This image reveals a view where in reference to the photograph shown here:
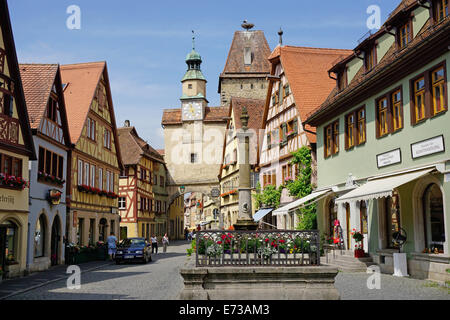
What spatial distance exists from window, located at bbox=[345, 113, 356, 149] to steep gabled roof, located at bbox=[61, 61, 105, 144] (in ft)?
46.0

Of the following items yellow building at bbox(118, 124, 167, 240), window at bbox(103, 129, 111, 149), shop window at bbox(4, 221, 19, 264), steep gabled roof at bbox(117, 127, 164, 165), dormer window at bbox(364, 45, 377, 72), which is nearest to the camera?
shop window at bbox(4, 221, 19, 264)

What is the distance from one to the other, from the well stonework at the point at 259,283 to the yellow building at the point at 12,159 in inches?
383

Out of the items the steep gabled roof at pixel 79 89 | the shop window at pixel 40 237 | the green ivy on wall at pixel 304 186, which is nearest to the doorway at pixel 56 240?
the shop window at pixel 40 237

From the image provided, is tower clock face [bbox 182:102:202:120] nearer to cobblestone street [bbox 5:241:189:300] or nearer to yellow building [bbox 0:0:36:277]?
yellow building [bbox 0:0:36:277]

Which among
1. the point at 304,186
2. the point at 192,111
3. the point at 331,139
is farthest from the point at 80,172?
the point at 192,111

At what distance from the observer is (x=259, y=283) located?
34.9 feet

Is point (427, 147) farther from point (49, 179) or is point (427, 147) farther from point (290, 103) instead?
point (49, 179)

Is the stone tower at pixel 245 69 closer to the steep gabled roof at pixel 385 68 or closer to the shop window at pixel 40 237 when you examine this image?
the steep gabled roof at pixel 385 68

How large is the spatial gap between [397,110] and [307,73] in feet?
42.7

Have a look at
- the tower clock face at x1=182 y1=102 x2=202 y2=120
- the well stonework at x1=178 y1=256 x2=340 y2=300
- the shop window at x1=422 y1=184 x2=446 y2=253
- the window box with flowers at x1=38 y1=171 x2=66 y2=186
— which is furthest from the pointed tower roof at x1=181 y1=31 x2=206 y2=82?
the well stonework at x1=178 y1=256 x2=340 y2=300

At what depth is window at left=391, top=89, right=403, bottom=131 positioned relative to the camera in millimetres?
16938

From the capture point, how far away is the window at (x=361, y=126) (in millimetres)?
20006
